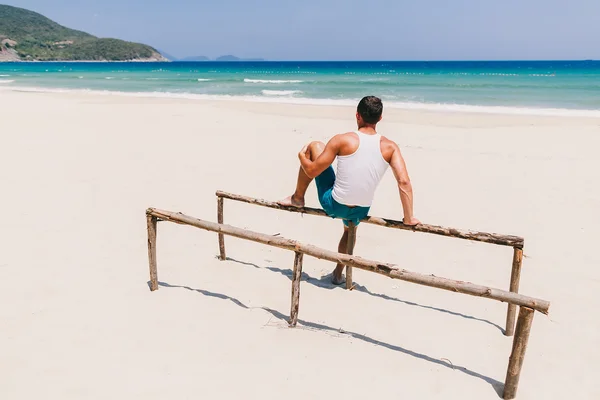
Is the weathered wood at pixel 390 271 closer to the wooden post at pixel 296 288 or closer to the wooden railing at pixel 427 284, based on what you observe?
the wooden railing at pixel 427 284

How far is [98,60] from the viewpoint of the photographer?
484 ft

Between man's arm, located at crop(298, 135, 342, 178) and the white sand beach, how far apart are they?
1.15m

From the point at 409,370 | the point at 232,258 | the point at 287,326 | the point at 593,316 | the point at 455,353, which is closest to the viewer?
the point at 409,370

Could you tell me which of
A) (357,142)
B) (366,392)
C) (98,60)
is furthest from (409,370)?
(98,60)

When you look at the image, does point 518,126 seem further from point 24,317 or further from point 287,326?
point 24,317

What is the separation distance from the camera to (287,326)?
3531 millimetres

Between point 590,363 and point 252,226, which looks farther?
point 252,226

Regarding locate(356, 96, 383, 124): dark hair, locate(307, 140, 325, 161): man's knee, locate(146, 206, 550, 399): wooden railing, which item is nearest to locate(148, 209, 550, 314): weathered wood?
locate(146, 206, 550, 399): wooden railing

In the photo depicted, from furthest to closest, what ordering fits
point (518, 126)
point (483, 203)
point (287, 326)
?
point (518, 126) < point (483, 203) < point (287, 326)

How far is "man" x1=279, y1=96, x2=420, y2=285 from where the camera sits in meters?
3.46

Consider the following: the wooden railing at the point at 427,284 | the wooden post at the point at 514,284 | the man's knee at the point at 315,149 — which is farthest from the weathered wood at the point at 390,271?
the man's knee at the point at 315,149

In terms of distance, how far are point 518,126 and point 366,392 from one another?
1283 cm

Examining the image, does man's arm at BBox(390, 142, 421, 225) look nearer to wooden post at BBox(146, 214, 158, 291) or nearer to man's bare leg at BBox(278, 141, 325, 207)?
man's bare leg at BBox(278, 141, 325, 207)

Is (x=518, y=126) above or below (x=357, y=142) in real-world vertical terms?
below
